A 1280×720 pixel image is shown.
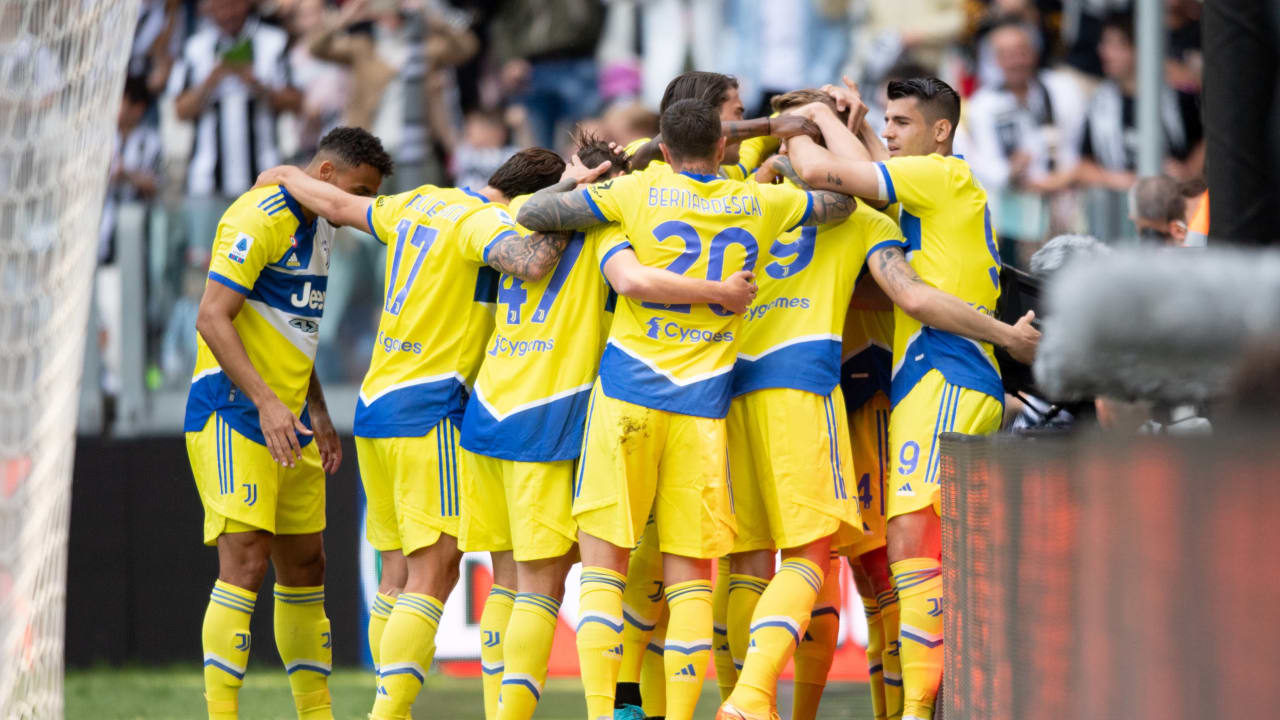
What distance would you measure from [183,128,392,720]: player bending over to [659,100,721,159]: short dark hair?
5.09 ft

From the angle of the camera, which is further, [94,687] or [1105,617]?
→ [94,687]

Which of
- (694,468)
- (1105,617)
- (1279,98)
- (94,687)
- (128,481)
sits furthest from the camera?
(128,481)

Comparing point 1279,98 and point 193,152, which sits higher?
point 193,152

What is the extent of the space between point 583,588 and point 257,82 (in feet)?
23.8

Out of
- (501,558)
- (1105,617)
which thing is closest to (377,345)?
(501,558)

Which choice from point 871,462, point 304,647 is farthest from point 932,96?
point 304,647

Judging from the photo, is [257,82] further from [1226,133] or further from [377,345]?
[1226,133]

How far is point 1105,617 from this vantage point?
2.46m

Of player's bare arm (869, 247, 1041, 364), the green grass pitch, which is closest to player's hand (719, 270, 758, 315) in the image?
player's bare arm (869, 247, 1041, 364)

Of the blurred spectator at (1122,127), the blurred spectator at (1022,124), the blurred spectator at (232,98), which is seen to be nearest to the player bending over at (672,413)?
the blurred spectator at (1022,124)

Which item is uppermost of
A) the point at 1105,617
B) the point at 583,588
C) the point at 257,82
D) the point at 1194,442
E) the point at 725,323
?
the point at 257,82

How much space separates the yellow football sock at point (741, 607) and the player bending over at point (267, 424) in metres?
1.74

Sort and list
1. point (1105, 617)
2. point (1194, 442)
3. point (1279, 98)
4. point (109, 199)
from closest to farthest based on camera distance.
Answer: point (1194, 442) → point (1105, 617) → point (1279, 98) → point (109, 199)

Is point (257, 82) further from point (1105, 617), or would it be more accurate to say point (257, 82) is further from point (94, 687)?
point (1105, 617)
